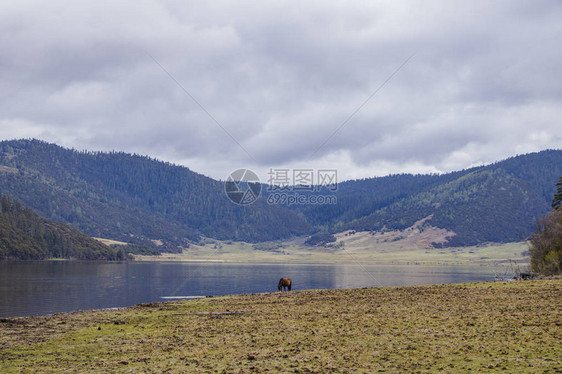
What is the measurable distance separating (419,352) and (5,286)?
240 ft

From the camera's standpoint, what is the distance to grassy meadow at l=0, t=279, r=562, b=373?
1694 centimetres

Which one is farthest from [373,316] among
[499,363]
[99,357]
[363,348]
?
[99,357]

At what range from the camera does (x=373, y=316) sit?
86.0ft

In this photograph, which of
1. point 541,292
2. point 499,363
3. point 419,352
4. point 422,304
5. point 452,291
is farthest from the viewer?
point 452,291

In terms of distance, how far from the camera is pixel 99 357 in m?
19.0

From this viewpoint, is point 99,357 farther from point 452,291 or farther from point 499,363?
point 452,291

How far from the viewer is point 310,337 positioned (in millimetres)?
21500

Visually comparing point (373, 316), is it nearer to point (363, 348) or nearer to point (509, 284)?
point (363, 348)

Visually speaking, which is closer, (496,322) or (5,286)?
(496,322)

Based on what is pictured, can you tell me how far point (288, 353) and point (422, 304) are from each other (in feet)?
44.8

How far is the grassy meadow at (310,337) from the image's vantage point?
16.9 m

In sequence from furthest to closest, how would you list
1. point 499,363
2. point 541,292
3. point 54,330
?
point 541,292, point 54,330, point 499,363

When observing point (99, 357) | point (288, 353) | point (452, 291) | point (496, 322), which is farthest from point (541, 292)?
point (99, 357)

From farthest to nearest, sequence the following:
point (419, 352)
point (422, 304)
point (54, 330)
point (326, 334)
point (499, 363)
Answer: point (422, 304) < point (54, 330) < point (326, 334) < point (419, 352) < point (499, 363)
